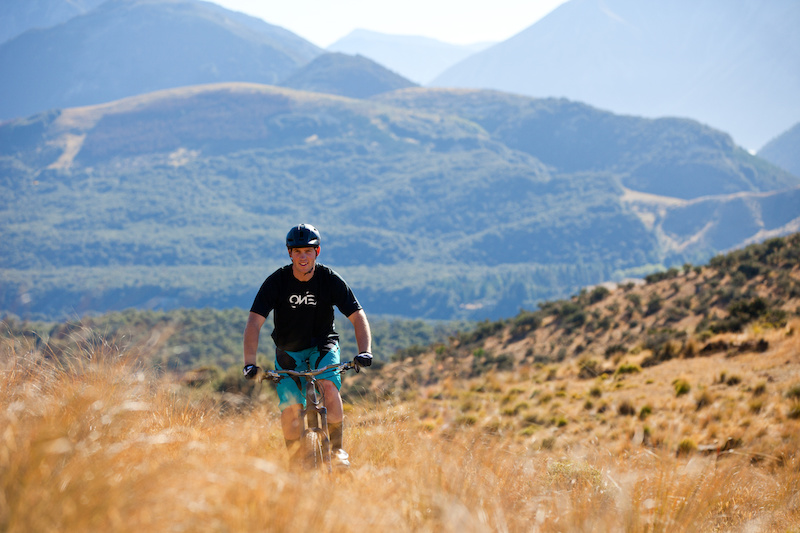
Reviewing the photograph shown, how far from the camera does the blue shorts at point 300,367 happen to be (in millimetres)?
4531

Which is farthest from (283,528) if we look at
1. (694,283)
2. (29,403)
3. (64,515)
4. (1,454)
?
(694,283)

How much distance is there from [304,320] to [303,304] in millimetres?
141

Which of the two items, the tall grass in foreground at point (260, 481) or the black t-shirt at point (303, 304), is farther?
the black t-shirt at point (303, 304)

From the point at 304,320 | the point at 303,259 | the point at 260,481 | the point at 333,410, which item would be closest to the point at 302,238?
the point at 303,259

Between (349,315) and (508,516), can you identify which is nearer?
(508,516)

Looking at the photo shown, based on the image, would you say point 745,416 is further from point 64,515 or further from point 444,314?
point 444,314

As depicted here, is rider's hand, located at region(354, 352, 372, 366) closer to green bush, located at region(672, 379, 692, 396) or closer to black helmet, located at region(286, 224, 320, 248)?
black helmet, located at region(286, 224, 320, 248)

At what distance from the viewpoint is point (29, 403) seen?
12.1 feet

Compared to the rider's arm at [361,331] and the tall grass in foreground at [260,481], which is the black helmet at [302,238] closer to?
the rider's arm at [361,331]

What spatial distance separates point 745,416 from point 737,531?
5.96 meters

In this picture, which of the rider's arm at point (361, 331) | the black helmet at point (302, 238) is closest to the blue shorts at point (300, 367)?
the rider's arm at point (361, 331)

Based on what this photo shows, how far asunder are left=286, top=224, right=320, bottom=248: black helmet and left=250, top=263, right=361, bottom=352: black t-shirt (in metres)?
0.23

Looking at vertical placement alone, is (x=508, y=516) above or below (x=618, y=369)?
above

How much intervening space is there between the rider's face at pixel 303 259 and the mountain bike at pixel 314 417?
78 centimetres
